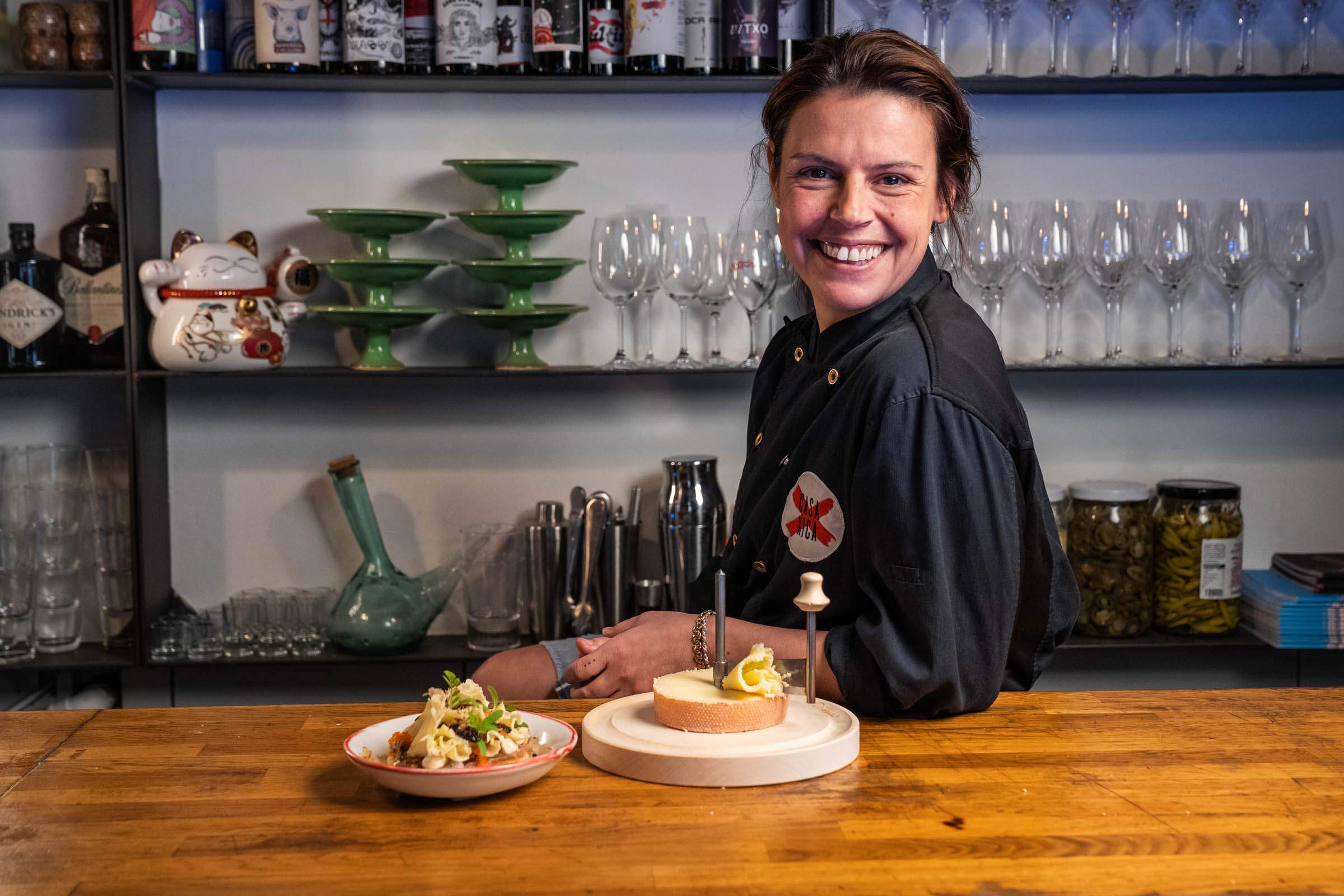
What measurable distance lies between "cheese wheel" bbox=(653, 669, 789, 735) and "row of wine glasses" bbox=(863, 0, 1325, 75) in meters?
1.69

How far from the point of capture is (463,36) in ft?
7.78

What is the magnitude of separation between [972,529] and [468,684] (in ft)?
1.75

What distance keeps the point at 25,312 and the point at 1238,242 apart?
7.53ft

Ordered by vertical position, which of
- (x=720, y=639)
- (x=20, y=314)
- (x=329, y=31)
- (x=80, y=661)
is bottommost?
(x=80, y=661)

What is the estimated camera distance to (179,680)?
2.59 metres

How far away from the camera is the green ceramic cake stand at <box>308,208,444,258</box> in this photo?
7.73 feet

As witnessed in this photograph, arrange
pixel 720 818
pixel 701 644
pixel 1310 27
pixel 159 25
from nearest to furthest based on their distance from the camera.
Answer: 1. pixel 720 818
2. pixel 701 644
3. pixel 159 25
4. pixel 1310 27

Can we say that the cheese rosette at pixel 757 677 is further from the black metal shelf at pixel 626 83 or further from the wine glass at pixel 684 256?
the black metal shelf at pixel 626 83

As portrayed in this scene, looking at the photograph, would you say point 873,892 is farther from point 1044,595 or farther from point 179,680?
point 179,680

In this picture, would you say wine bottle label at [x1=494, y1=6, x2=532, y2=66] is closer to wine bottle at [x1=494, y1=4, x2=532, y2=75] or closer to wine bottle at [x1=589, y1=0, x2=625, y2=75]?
wine bottle at [x1=494, y1=4, x2=532, y2=75]

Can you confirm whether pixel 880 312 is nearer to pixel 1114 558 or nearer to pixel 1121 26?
pixel 1114 558

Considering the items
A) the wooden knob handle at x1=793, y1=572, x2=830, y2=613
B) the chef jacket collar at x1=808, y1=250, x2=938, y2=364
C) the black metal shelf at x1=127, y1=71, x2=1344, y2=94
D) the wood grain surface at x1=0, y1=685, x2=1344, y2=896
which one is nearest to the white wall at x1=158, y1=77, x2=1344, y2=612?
the black metal shelf at x1=127, y1=71, x2=1344, y2=94

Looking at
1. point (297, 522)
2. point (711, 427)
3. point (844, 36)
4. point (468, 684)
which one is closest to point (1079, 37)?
point (711, 427)

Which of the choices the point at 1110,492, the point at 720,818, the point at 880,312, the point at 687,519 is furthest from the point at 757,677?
the point at 1110,492
